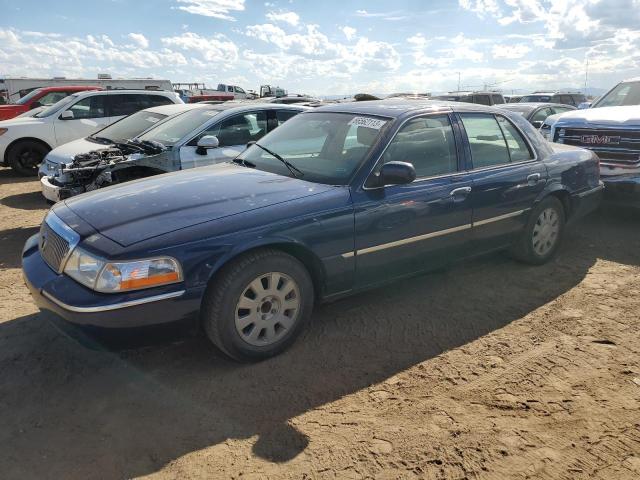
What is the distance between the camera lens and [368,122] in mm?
4047

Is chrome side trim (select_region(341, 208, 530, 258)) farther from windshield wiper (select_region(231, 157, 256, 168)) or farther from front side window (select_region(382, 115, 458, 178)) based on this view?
windshield wiper (select_region(231, 157, 256, 168))

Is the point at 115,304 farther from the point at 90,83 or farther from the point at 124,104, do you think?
the point at 90,83

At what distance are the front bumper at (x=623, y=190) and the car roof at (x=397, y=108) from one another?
8.85ft

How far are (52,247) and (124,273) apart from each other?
Result: 2.60 ft

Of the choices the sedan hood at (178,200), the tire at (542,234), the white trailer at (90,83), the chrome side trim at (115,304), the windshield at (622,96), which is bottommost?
the tire at (542,234)

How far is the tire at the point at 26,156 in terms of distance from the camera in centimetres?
1033

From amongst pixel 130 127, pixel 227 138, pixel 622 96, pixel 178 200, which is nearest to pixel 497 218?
pixel 178 200

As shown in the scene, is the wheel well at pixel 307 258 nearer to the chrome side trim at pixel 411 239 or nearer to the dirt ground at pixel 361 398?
the chrome side trim at pixel 411 239

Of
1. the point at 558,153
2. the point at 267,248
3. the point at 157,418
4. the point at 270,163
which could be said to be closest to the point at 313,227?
the point at 267,248

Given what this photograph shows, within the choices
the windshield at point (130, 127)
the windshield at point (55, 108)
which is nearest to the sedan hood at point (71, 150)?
the windshield at point (130, 127)

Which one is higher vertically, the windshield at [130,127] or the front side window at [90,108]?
the front side window at [90,108]

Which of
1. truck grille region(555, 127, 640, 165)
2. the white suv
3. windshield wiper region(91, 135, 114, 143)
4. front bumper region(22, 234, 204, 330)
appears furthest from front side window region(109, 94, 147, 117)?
front bumper region(22, 234, 204, 330)

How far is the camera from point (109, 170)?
5711mm

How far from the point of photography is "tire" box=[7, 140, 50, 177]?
407 inches
